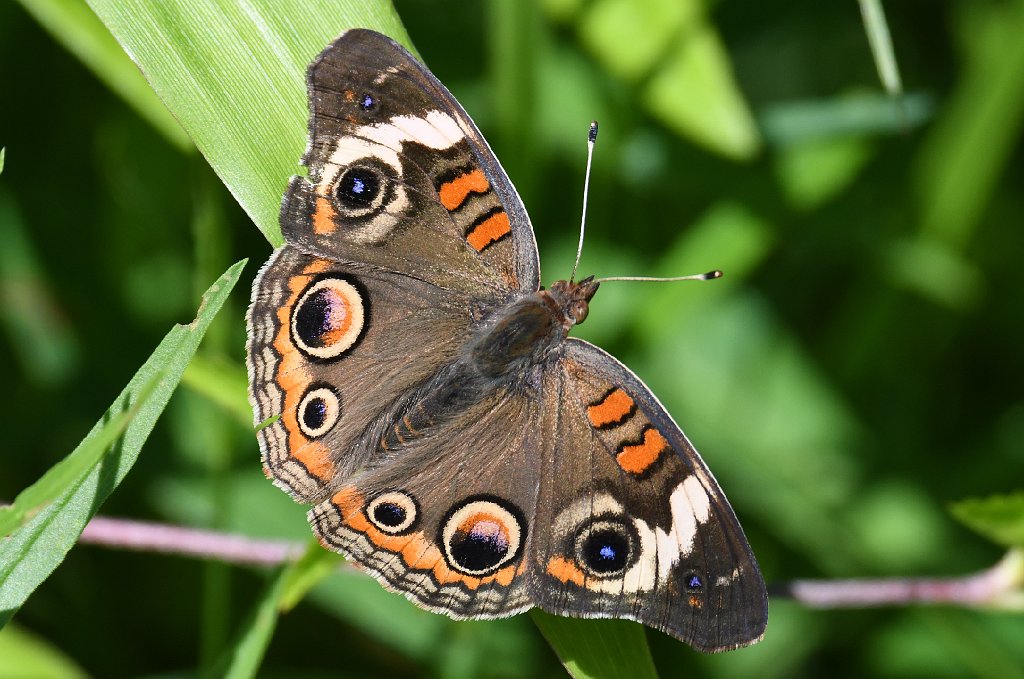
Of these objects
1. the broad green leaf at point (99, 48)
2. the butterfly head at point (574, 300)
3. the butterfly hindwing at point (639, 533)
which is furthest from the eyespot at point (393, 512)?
the broad green leaf at point (99, 48)

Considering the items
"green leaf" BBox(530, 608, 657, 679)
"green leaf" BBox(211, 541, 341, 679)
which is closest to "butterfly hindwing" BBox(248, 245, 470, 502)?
"green leaf" BBox(211, 541, 341, 679)

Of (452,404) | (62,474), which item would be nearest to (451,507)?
(452,404)

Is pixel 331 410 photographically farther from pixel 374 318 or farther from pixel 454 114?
pixel 454 114

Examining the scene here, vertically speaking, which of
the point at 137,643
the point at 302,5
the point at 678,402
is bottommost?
the point at 678,402

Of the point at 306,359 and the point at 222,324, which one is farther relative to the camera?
the point at 222,324

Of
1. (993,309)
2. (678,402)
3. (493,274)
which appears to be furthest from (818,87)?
(493,274)

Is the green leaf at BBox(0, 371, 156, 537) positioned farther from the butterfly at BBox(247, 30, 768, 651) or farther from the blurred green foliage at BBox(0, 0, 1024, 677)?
the blurred green foliage at BBox(0, 0, 1024, 677)

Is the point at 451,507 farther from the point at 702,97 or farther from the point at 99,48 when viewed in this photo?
the point at 99,48
